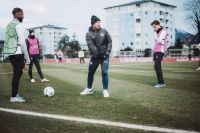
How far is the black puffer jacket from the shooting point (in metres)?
7.81

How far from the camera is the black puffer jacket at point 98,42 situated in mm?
7808

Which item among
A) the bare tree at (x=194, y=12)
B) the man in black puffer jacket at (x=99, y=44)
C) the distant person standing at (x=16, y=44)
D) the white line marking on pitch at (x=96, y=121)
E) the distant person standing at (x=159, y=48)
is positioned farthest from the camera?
the bare tree at (x=194, y=12)

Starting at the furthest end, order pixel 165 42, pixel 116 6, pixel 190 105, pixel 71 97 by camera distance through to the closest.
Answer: pixel 116 6 < pixel 165 42 < pixel 71 97 < pixel 190 105

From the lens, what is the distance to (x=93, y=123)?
475 cm

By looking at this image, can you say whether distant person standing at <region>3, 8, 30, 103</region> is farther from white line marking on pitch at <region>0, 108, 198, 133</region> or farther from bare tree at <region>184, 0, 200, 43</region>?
bare tree at <region>184, 0, 200, 43</region>

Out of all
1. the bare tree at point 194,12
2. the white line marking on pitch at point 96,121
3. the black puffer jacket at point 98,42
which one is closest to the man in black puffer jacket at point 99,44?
the black puffer jacket at point 98,42

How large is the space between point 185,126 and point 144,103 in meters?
2.09

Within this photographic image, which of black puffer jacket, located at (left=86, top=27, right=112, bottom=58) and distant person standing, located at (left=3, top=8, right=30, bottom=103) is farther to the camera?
black puffer jacket, located at (left=86, top=27, right=112, bottom=58)

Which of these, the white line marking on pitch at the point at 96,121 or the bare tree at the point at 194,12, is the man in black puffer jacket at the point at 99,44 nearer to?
the white line marking on pitch at the point at 96,121

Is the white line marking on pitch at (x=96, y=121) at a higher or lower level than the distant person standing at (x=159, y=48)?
lower

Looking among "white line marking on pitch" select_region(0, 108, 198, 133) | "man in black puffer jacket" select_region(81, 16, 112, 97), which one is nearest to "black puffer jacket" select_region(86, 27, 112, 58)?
"man in black puffer jacket" select_region(81, 16, 112, 97)

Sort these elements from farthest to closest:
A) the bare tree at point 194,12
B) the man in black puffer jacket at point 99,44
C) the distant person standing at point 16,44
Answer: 1. the bare tree at point 194,12
2. the man in black puffer jacket at point 99,44
3. the distant person standing at point 16,44

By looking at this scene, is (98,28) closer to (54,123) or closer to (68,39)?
(54,123)

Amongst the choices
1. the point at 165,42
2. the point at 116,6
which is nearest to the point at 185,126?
the point at 165,42
